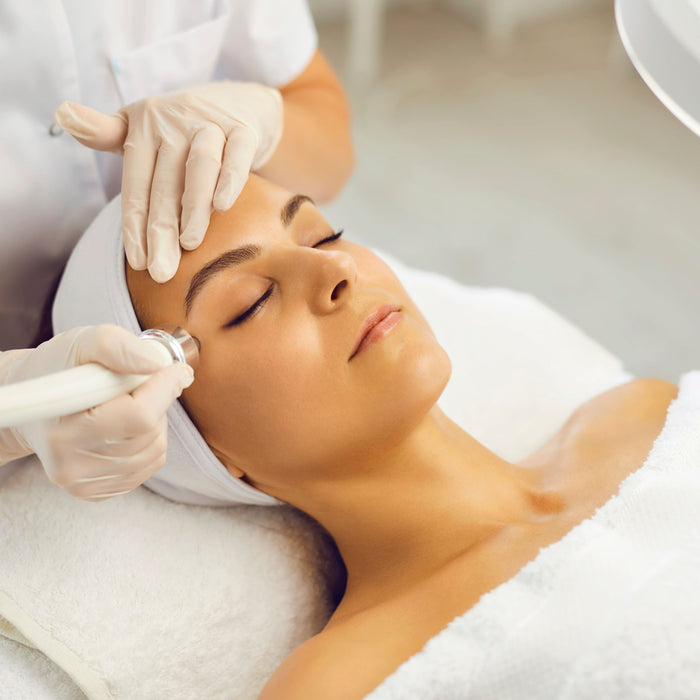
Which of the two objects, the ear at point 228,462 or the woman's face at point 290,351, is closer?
the woman's face at point 290,351

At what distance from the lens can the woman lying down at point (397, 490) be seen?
938 millimetres

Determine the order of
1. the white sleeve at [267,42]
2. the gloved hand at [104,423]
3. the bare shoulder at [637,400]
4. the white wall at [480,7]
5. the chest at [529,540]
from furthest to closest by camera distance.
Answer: the white wall at [480,7], the white sleeve at [267,42], the bare shoulder at [637,400], the chest at [529,540], the gloved hand at [104,423]

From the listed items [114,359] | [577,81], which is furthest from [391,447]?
[577,81]

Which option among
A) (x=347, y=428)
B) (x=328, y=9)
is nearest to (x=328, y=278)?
(x=347, y=428)

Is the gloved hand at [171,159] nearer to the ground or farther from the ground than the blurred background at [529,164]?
farther from the ground

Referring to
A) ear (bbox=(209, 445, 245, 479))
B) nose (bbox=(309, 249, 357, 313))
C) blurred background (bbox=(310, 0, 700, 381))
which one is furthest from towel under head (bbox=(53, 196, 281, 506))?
blurred background (bbox=(310, 0, 700, 381))

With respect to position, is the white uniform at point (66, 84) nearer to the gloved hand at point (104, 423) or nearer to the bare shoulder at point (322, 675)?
the gloved hand at point (104, 423)

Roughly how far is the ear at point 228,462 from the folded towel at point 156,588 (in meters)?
0.13

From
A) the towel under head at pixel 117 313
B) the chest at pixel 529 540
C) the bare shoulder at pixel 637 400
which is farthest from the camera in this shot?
the bare shoulder at pixel 637 400

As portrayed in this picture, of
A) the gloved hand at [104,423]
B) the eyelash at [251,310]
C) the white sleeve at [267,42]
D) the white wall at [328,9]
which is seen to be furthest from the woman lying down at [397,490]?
the white wall at [328,9]

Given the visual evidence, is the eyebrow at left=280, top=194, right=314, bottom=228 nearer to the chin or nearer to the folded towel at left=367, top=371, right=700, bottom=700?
the chin

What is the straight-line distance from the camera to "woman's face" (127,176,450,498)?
1.06 metres

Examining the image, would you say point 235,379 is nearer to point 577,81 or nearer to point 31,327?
point 31,327

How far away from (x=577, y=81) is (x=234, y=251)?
9.08ft
